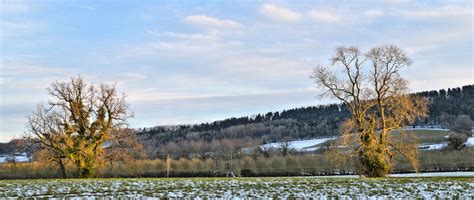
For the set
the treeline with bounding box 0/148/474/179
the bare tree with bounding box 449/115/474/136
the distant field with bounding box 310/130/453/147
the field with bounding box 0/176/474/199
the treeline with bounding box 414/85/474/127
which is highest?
the treeline with bounding box 414/85/474/127

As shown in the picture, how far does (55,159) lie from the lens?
45.6m

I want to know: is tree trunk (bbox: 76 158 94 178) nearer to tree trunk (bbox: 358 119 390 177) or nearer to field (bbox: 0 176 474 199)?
field (bbox: 0 176 474 199)

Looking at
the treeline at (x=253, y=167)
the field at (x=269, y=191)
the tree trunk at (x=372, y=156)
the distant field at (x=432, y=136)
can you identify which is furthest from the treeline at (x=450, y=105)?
the field at (x=269, y=191)

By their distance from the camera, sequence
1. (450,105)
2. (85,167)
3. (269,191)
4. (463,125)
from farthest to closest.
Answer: (450,105) < (463,125) < (85,167) < (269,191)

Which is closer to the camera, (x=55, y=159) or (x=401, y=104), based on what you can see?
(x=401, y=104)

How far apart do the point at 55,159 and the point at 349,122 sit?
26.4m

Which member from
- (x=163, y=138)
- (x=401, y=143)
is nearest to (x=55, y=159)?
(x=401, y=143)

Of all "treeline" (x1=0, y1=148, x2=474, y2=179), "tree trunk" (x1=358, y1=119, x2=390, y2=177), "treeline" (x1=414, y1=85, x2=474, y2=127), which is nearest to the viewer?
"tree trunk" (x1=358, y1=119, x2=390, y2=177)

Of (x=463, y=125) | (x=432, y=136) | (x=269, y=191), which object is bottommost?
(x=269, y=191)

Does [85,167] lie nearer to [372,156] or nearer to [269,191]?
[372,156]

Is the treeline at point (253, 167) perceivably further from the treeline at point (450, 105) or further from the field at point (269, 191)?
the treeline at point (450, 105)

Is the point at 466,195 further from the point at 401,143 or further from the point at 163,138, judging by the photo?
the point at 163,138

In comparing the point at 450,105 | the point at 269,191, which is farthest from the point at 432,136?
the point at 269,191

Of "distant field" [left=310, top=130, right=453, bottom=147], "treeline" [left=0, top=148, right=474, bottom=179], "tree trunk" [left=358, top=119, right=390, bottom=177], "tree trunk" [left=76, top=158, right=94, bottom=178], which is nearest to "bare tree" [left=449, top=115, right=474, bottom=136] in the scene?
"distant field" [left=310, top=130, right=453, bottom=147]
